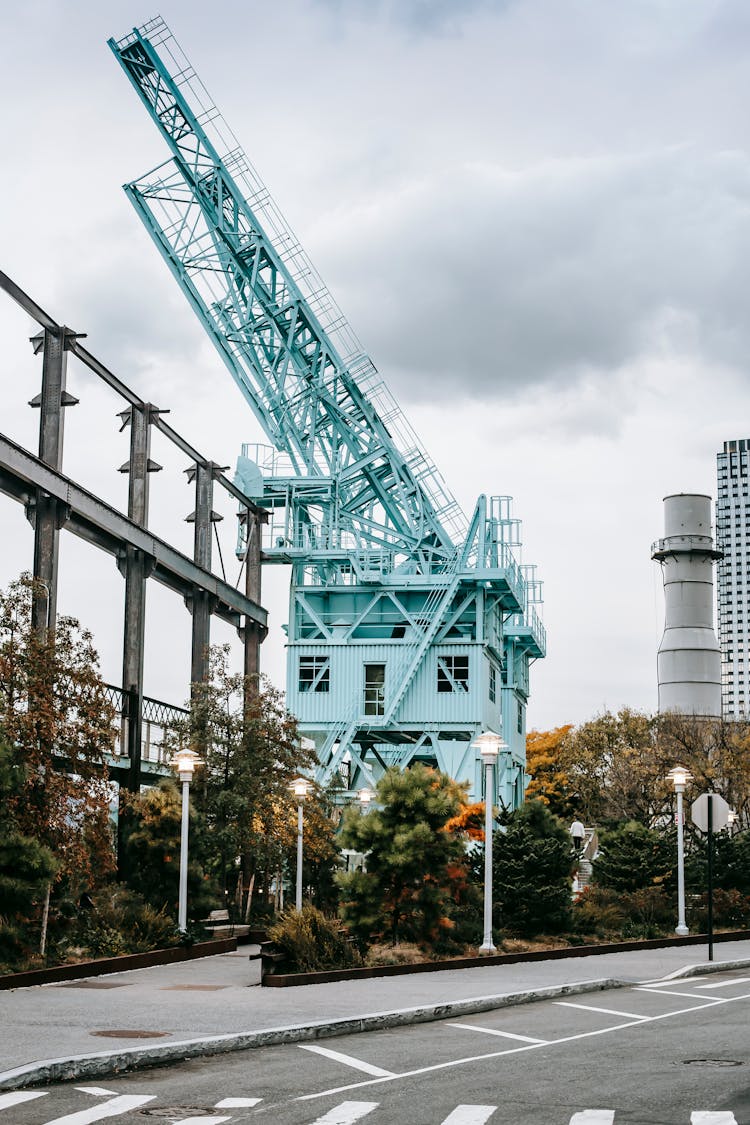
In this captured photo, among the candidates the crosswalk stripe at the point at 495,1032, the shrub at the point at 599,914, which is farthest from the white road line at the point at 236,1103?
the shrub at the point at 599,914

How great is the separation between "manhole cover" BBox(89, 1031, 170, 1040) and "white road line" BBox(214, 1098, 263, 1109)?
3442 mm

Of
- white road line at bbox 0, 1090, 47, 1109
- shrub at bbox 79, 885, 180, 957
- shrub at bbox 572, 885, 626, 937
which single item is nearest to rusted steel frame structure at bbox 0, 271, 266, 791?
shrub at bbox 79, 885, 180, 957

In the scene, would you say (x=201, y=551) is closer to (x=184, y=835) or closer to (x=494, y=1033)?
(x=184, y=835)

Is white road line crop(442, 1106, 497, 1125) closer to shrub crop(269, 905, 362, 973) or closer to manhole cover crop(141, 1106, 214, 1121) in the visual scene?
manhole cover crop(141, 1106, 214, 1121)

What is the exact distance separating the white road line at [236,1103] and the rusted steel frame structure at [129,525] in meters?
16.1

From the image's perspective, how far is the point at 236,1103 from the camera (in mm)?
10016

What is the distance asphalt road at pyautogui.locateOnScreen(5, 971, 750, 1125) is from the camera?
30.9 ft

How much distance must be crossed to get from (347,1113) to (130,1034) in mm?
4738

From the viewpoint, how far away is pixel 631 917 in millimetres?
32969

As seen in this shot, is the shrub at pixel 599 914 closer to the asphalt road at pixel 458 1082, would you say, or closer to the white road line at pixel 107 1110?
the asphalt road at pixel 458 1082

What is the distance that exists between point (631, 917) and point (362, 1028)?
63.9 feet

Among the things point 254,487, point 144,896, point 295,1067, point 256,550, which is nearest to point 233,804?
point 144,896

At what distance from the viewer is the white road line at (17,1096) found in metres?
9.91

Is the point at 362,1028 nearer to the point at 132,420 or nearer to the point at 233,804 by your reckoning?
the point at 233,804
